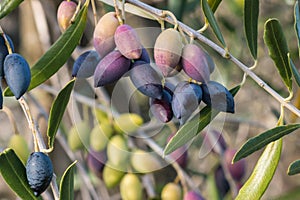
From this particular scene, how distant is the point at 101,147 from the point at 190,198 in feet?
1.22

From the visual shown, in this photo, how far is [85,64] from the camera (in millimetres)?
1021

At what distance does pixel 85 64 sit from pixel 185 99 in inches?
7.6

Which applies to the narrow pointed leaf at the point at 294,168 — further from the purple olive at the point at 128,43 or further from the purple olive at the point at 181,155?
the purple olive at the point at 181,155

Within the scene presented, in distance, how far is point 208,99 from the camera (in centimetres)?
97

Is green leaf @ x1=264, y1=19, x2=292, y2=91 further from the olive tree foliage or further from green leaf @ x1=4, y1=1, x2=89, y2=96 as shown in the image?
green leaf @ x1=4, y1=1, x2=89, y2=96

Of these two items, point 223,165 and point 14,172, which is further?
point 223,165

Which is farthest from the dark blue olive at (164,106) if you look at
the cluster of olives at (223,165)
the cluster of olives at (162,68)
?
the cluster of olives at (223,165)

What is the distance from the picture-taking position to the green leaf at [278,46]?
1073 millimetres

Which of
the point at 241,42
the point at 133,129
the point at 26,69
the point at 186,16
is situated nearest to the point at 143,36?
the point at 26,69

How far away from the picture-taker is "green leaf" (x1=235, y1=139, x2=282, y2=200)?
42.6 inches

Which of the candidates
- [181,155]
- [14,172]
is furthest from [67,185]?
[181,155]

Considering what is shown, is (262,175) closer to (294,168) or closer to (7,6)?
(294,168)

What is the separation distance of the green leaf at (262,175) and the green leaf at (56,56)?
365 millimetres

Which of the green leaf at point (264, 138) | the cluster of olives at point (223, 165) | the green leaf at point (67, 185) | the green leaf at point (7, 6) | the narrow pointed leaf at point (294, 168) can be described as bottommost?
the cluster of olives at point (223, 165)
